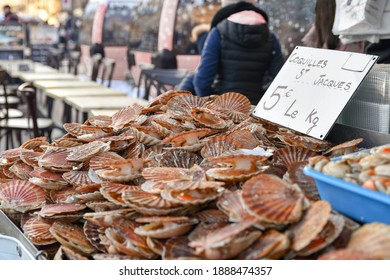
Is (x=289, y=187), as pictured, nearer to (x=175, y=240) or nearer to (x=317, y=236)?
(x=317, y=236)

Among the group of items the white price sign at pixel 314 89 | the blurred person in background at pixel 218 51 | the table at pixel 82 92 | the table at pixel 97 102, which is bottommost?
the table at pixel 82 92

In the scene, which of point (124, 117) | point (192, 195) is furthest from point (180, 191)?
point (124, 117)

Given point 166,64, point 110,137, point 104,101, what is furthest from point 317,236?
point 166,64

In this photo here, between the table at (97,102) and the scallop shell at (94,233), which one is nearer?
the scallop shell at (94,233)

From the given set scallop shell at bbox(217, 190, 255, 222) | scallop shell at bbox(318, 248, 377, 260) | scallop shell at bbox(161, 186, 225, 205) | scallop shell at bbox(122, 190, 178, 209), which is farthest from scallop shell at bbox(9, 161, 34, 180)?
scallop shell at bbox(318, 248, 377, 260)

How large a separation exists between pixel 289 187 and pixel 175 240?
0.27m

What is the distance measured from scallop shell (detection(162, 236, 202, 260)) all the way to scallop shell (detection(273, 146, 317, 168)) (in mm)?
431

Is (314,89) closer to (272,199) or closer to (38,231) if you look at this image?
(272,199)

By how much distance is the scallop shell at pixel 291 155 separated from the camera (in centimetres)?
155

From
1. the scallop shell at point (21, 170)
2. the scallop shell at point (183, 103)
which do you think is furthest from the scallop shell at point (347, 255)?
the scallop shell at point (21, 170)

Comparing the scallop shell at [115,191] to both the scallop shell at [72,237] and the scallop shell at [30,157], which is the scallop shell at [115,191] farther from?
the scallop shell at [30,157]

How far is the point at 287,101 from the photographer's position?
1.81 m

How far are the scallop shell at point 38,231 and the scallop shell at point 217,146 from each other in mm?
458

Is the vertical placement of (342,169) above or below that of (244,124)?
above
